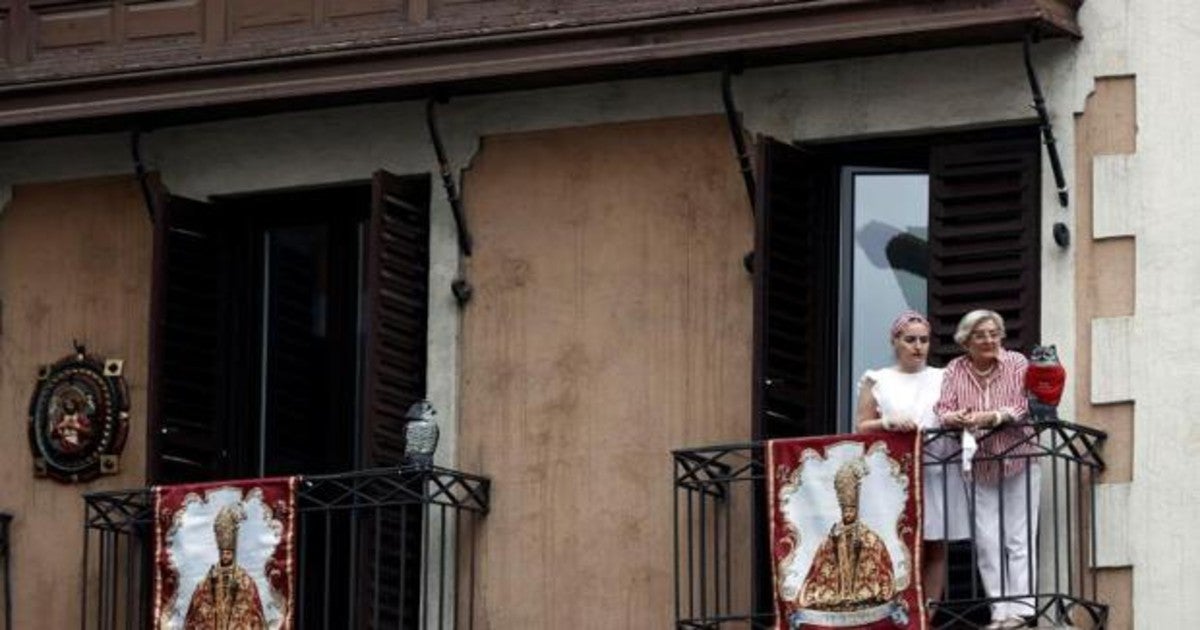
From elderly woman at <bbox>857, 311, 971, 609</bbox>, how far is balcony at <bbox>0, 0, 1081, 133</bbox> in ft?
5.26

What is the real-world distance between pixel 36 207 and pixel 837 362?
516cm

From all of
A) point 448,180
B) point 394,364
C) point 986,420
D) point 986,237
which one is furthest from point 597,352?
point 986,420

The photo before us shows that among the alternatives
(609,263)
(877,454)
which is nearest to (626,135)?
(609,263)

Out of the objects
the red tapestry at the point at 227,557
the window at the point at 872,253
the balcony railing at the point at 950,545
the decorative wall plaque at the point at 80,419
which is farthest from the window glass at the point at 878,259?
the decorative wall plaque at the point at 80,419

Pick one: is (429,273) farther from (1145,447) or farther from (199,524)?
(1145,447)

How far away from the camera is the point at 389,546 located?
3005 centimetres

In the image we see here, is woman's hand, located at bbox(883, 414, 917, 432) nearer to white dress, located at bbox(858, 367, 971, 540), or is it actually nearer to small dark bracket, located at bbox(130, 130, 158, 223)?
white dress, located at bbox(858, 367, 971, 540)

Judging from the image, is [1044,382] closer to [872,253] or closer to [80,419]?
[872,253]

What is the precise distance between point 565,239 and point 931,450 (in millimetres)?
2953

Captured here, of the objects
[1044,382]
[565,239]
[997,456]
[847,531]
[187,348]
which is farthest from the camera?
[187,348]

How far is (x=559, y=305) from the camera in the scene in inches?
1187

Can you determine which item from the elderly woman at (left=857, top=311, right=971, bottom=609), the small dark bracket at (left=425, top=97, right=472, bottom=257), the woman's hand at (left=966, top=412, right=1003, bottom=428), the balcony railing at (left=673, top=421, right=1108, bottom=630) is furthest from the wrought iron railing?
the woman's hand at (left=966, top=412, right=1003, bottom=428)

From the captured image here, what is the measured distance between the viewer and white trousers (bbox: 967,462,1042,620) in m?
27.9

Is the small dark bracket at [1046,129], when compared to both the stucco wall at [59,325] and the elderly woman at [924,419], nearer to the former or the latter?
the elderly woman at [924,419]
